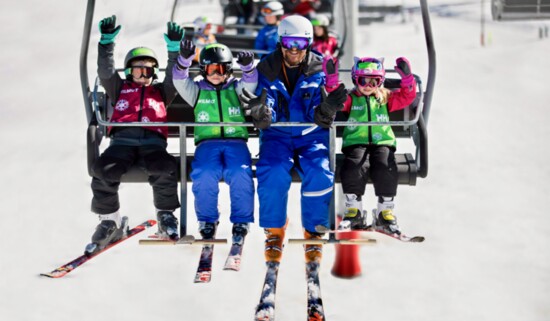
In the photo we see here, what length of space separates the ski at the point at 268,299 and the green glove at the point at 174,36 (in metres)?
1.53

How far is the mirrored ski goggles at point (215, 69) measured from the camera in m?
6.48

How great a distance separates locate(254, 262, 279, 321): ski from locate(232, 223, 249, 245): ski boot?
0.77ft

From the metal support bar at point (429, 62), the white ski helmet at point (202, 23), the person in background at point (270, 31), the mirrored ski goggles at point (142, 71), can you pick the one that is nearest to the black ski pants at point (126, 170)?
the mirrored ski goggles at point (142, 71)

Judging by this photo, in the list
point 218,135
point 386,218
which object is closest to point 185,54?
point 218,135

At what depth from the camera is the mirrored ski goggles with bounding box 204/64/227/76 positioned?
648 cm

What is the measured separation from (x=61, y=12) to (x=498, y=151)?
38.7 ft

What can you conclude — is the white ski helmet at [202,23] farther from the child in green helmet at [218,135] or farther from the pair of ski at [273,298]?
the pair of ski at [273,298]

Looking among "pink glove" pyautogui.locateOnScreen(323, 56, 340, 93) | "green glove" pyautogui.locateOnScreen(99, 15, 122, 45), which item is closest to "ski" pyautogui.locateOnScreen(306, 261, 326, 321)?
"pink glove" pyautogui.locateOnScreen(323, 56, 340, 93)

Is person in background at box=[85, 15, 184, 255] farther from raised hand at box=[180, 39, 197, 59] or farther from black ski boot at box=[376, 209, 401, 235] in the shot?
black ski boot at box=[376, 209, 401, 235]

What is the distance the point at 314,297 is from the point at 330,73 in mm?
1424

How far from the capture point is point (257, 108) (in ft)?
20.5

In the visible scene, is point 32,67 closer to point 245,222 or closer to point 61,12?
point 61,12

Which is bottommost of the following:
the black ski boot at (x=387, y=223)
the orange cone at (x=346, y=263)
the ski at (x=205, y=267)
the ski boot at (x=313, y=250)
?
the orange cone at (x=346, y=263)

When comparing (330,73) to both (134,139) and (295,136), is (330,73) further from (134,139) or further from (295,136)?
(134,139)
